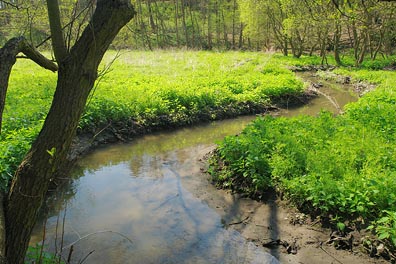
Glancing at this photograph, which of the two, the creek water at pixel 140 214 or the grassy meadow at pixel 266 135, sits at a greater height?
the grassy meadow at pixel 266 135

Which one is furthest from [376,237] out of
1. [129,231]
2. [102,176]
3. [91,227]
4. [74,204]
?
[102,176]

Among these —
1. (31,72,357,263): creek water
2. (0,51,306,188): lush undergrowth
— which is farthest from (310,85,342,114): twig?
(31,72,357,263): creek water

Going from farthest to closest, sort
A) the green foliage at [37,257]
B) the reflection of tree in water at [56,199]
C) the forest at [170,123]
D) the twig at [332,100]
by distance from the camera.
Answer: the twig at [332,100], the reflection of tree in water at [56,199], the green foliage at [37,257], the forest at [170,123]

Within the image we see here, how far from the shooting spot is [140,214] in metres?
6.78

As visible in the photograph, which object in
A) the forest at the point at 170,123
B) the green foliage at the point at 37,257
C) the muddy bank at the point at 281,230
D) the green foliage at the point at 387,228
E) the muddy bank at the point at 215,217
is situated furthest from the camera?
the muddy bank at the point at 215,217

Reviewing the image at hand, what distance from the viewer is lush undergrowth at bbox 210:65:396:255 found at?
5.62 meters

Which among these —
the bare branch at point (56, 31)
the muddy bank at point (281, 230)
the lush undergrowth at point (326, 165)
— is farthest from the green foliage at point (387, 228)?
the bare branch at point (56, 31)

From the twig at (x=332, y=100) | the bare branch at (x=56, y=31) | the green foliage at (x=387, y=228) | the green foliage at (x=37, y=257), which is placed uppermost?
the bare branch at (x=56, y=31)

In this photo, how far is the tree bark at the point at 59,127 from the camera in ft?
9.79

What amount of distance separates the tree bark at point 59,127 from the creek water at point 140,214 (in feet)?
1.57

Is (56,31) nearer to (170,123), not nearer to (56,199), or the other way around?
(56,199)

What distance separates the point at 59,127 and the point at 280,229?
4.36 meters

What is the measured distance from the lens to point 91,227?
6.34 meters

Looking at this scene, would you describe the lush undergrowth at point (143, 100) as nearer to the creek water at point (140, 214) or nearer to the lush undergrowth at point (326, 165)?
the creek water at point (140, 214)
